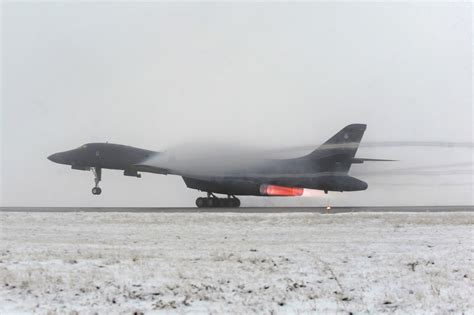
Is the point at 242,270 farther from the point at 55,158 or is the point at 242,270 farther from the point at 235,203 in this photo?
the point at 55,158

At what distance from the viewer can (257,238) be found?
2102 centimetres

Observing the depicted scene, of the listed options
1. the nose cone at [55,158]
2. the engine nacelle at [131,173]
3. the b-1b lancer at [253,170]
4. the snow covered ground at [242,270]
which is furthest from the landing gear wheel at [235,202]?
the snow covered ground at [242,270]

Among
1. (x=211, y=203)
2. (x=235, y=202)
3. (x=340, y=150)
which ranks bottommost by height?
(x=211, y=203)

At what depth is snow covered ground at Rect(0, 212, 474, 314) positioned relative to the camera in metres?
11.7

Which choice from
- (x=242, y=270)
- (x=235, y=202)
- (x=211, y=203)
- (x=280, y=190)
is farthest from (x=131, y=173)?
(x=242, y=270)

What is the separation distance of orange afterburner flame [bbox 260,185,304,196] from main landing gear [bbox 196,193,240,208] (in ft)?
9.90

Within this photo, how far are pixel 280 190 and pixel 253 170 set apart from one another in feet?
7.68

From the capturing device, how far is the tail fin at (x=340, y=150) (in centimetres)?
3941

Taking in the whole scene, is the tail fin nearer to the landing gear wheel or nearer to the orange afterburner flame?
the orange afterburner flame

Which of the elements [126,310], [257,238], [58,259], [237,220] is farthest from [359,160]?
[126,310]

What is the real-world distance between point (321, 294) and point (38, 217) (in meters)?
21.6

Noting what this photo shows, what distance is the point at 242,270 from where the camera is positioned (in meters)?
14.3

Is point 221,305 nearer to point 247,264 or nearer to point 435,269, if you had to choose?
point 247,264

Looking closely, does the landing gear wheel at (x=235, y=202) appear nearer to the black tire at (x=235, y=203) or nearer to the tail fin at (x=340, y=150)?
the black tire at (x=235, y=203)
